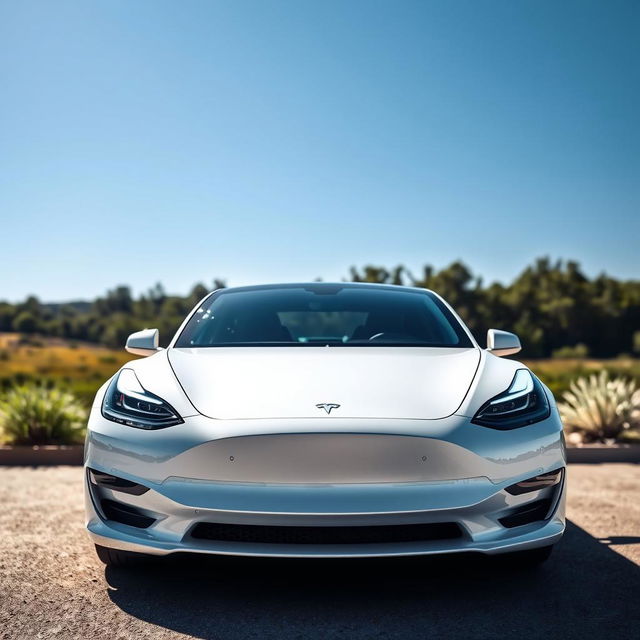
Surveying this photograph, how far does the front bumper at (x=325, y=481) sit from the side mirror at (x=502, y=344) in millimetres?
1175

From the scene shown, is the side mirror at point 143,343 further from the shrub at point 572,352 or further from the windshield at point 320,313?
the shrub at point 572,352

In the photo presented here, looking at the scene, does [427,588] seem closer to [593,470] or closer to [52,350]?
[593,470]

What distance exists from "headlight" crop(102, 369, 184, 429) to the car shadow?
0.72m

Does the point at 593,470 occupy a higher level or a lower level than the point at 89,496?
lower

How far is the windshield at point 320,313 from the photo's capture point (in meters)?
3.93

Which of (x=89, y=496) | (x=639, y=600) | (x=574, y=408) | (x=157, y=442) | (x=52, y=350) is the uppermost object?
(x=157, y=442)

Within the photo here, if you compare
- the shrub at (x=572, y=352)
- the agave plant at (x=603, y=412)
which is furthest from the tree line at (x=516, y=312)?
the agave plant at (x=603, y=412)

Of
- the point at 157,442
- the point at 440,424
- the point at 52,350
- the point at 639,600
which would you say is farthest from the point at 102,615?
the point at 52,350

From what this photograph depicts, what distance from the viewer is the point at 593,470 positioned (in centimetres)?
656

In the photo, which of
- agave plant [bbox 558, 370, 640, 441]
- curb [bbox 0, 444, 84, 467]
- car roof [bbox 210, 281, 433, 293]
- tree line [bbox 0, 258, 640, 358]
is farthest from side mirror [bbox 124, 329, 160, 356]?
tree line [bbox 0, 258, 640, 358]

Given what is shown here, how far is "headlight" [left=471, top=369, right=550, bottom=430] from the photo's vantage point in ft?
9.21

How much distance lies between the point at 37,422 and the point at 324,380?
5.70 metres

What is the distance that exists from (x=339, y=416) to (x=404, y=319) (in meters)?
1.65

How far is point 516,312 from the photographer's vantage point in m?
75.5
